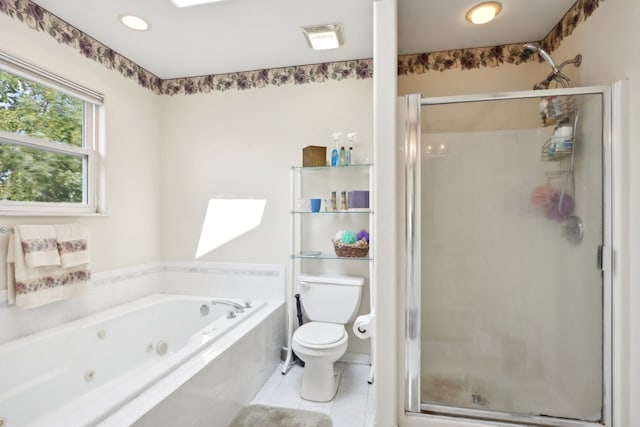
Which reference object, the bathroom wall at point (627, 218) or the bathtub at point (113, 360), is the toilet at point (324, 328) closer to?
the bathtub at point (113, 360)

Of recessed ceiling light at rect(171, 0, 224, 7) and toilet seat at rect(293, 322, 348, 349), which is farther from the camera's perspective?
toilet seat at rect(293, 322, 348, 349)

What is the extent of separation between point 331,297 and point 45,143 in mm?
2109

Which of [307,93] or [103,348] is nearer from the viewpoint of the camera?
[103,348]

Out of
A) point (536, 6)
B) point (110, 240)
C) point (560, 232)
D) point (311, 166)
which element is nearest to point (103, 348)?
point (110, 240)

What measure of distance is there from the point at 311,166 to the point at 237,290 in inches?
48.7

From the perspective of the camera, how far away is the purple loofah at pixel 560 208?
1.48 meters

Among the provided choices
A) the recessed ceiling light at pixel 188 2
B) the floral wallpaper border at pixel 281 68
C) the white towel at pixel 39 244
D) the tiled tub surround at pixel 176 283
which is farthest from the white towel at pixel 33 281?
the recessed ceiling light at pixel 188 2

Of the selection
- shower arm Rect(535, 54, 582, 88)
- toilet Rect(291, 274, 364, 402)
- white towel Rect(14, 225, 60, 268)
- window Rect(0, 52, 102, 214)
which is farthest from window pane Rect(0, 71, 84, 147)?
shower arm Rect(535, 54, 582, 88)

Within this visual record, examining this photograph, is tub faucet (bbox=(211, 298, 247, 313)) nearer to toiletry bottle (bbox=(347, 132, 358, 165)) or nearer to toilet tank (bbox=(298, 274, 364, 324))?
toilet tank (bbox=(298, 274, 364, 324))

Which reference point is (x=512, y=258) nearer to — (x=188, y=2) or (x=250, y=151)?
(x=250, y=151)

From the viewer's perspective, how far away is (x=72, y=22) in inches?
79.4

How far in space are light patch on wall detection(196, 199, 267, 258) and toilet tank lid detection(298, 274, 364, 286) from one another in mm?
631

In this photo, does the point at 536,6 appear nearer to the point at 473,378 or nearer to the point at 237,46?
→ the point at 237,46

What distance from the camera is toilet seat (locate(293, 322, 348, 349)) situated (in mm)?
1972
